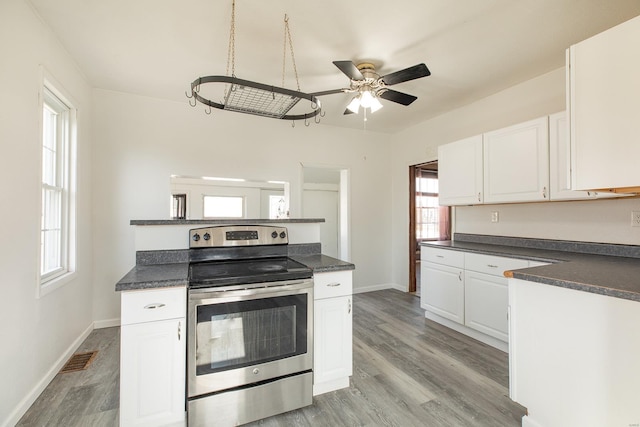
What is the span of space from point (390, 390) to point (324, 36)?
107 inches

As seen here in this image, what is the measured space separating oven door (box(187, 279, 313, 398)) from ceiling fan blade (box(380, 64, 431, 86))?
170 centimetres

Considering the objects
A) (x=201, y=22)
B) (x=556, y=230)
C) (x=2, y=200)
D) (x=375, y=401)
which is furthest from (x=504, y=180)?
(x=2, y=200)

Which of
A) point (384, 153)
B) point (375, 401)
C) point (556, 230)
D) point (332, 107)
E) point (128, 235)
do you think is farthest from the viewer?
point (384, 153)

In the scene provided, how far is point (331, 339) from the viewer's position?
1915 millimetres

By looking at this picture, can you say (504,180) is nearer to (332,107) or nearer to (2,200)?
(332,107)

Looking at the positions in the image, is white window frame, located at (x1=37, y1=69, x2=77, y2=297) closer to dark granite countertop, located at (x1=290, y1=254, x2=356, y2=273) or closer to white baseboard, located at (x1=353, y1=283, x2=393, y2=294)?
dark granite countertop, located at (x1=290, y1=254, x2=356, y2=273)

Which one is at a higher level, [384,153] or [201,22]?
[201,22]

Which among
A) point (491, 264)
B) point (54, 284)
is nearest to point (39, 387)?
point (54, 284)

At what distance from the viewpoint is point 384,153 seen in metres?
4.90

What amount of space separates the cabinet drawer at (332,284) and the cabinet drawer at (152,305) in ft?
2.59

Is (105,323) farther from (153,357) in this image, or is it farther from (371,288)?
(371,288)

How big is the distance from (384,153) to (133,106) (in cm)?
366

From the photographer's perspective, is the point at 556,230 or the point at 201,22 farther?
the point at 556,230

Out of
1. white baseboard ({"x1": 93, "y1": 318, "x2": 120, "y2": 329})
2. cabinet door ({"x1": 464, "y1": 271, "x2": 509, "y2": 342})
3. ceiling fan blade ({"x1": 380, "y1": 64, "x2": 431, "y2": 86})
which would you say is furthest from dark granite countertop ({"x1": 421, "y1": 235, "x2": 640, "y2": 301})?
white baseboard ({"x1": 93, "y1": 318, "x2": 120, "y2": 329})
